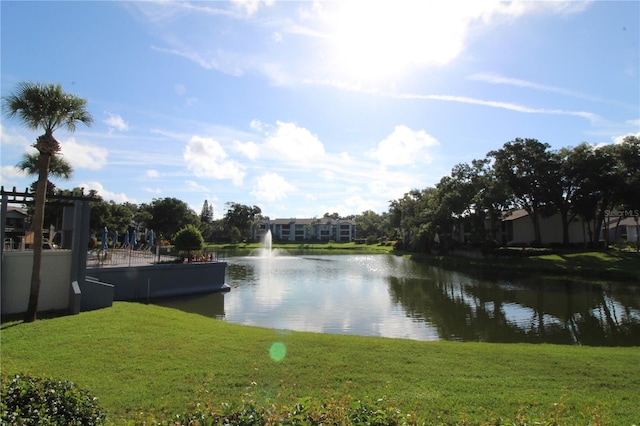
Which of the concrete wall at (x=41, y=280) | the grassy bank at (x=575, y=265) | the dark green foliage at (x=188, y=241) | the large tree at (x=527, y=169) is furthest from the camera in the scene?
the large tree at (x=527, y=169)

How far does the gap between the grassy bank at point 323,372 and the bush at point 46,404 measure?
122cm

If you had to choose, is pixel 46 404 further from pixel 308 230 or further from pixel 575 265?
pixel 308 230

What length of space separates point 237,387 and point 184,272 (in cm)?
1669

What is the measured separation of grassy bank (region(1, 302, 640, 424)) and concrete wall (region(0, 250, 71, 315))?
2.22m

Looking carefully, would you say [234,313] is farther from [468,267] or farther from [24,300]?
[468,267]

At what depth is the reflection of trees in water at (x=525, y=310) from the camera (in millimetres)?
13977

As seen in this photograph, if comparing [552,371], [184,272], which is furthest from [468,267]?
[552,371]

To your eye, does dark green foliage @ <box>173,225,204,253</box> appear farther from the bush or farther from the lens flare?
the bush

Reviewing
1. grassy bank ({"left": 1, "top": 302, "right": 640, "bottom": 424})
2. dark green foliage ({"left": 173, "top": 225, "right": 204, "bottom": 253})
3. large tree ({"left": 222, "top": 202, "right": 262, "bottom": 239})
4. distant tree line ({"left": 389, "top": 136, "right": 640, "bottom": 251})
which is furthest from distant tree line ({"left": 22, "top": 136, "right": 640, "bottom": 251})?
large tree ({"left": 222, "top": 202, "right": 262, "bottom": 239})

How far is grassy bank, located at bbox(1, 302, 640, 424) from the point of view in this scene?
19.3 ft

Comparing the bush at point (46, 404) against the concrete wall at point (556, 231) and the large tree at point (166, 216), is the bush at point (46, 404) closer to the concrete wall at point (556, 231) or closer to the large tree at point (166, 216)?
the concrete wall at point (556, 231)

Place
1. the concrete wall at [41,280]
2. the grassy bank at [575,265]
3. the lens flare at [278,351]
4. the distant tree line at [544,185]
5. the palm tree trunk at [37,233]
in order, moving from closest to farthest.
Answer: the lens flare at [278,351]
the palm tree trunk at [37,233]
the concrete wall at [41,280]
the grassy bank at [575,265]
the distant tree line at [544,185]

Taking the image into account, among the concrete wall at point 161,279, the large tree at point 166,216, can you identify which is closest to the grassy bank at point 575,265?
the concrete wall at point 161,279

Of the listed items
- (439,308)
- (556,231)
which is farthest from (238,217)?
(439,308)
